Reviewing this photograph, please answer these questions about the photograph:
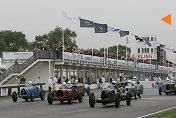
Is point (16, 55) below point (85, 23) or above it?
below

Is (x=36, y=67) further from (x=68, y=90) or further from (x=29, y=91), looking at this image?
(x=68, y=90)

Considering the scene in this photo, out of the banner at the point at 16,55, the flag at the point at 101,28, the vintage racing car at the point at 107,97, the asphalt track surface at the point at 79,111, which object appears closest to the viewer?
the asphalt track surface at the point at 79,111

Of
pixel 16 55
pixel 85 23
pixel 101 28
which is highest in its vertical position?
pixel 85 23

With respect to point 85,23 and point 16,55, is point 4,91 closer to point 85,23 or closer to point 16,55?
point 16,55

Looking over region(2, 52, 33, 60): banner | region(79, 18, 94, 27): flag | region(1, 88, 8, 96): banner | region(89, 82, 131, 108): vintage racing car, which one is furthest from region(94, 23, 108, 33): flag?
region(89, 82, 131, 108): vintage racing car

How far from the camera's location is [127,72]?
8025 centimetres

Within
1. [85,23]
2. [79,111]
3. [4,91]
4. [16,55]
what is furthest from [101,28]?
[79,111]

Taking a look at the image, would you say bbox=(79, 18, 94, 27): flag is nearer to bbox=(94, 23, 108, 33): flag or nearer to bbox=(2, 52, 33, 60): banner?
bbox=(94, 23, 108, 33): flag

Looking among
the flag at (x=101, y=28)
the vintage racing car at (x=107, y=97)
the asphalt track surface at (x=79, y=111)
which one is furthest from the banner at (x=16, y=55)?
the vintage racing car at (x=107, y=97)

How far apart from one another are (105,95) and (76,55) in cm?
2959

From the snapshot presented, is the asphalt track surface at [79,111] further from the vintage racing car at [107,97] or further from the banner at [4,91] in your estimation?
the banner at [4,91]

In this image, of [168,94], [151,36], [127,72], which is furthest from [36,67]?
[151,36]

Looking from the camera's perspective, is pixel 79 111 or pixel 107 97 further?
pixel 107 97

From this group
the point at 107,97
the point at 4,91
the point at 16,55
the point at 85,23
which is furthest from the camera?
the point at 16,55
